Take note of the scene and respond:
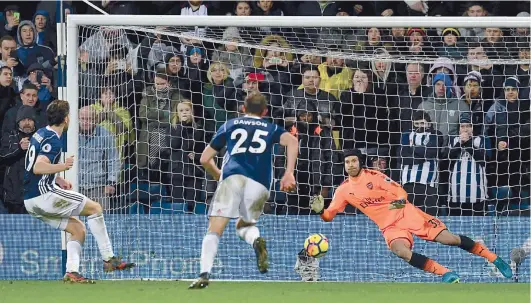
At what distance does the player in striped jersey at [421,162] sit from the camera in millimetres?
14750

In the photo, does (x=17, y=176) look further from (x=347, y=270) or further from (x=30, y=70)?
(x=347, y=270)

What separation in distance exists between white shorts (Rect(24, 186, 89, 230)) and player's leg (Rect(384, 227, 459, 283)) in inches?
134

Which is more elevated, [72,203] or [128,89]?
[128,89]

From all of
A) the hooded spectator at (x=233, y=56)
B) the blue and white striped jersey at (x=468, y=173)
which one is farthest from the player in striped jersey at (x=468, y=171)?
the hooded spectator at (x=233, y=56)

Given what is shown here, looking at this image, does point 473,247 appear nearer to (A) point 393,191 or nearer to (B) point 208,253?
(A) point 393,191

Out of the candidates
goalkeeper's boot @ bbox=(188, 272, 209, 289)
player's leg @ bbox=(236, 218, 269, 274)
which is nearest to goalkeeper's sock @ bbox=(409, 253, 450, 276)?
player's leg @ bbox=(236, 218, 269, 274)

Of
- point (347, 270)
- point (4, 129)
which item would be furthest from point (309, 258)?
point (4, 129)

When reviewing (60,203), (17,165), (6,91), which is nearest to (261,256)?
(60,203)

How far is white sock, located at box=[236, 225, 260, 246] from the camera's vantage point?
11.7m

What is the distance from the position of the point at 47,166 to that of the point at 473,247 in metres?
4.71

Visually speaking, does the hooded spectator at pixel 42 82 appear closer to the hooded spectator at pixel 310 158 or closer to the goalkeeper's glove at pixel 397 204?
the hooded spectator at pixel 310 158

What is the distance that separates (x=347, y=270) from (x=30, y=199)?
3.90 m

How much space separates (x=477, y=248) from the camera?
13648 millimetres

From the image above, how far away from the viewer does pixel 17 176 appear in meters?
15.4
